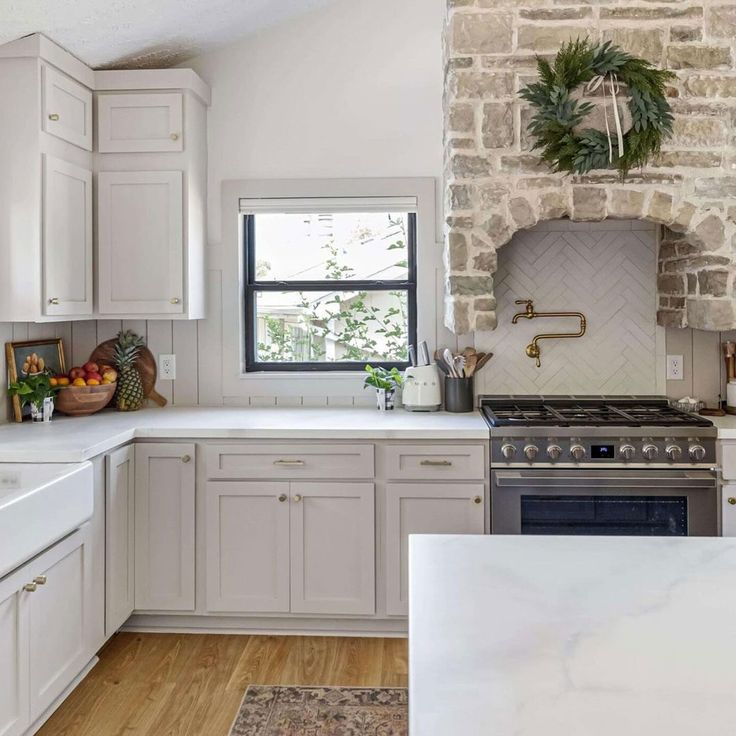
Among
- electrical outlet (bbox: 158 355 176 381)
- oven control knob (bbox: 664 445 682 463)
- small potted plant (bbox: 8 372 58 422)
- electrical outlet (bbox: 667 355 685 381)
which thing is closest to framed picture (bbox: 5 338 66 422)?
small potted plant (bbox: 8 372 58 422)

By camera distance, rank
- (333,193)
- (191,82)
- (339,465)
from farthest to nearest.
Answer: (333,193) → (191,82) → (339,465)

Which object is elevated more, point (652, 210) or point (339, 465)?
point (652, 210)

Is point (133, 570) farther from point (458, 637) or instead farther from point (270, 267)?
point (458, 637)

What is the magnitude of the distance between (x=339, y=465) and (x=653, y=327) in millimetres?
1730

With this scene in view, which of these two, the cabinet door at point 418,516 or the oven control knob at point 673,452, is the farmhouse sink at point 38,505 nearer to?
the cabinet door at point 418,516

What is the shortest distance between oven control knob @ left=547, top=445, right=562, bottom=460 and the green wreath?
1145mm

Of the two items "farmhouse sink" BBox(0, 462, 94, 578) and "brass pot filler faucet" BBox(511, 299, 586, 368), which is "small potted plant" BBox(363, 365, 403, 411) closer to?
"brass pot filler faucet" BBox(511, 299, 586, 368)

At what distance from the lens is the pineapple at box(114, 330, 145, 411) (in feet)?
12.3

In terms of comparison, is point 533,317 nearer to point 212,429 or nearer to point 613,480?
point 613,480

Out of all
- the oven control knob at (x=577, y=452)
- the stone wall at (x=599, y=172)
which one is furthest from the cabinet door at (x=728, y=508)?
the stone wall at (x=599, y=172)

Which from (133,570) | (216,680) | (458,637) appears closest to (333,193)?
(133,570)

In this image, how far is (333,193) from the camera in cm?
390

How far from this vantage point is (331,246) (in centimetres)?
404

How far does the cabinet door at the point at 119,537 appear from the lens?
3059mm
